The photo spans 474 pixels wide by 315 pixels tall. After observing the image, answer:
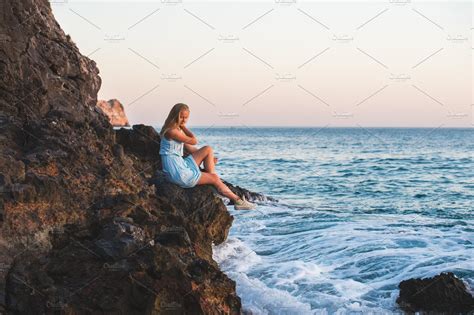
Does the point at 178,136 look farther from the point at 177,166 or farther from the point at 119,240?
the point at 119,240

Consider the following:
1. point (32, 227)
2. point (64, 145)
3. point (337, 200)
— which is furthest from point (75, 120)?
point (337, 200)

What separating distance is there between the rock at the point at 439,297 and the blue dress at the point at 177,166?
4.14m

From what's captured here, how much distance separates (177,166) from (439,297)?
4.85m

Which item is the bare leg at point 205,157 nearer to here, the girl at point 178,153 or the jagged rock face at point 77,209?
the girl at point 178,153

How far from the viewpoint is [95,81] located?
12.6 m

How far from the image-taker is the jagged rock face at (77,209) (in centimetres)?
634

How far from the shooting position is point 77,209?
7836 millimetres

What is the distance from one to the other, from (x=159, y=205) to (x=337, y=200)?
13.7 meters

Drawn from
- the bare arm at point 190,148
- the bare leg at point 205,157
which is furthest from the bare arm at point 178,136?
the bare arm at point 190,148

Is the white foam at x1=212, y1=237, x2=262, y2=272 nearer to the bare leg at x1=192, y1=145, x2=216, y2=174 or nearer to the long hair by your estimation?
the bare leg at x1=192, y1=145, x2=216, y2=174

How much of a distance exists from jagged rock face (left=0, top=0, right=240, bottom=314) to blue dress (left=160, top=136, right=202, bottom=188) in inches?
8.5
